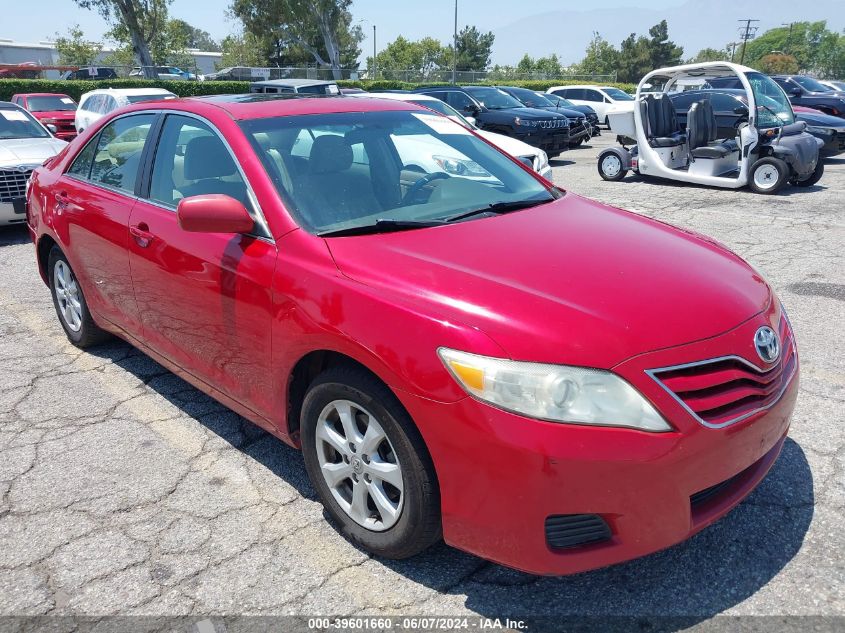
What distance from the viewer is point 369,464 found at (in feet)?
8.24

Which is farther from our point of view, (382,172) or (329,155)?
(382,172)

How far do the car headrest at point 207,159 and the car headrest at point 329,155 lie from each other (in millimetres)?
353

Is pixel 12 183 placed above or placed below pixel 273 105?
below

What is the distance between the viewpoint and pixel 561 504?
81.2 inches

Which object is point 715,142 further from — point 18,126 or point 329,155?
point 18,126

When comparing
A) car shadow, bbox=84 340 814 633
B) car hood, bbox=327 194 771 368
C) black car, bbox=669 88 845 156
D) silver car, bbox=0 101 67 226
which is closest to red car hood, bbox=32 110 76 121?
silver car, bbox=0 101 67 226

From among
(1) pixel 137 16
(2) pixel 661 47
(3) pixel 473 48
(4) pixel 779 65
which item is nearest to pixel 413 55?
(3) pixel 473 48

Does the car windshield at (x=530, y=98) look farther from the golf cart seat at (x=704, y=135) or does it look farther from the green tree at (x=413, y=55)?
the green tree at (x=413, y=55)

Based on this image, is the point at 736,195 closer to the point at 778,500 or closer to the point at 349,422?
the point at 778,500

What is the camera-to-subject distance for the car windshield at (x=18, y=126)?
9326 millimetres

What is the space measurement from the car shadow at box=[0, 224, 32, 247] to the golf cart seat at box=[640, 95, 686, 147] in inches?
358

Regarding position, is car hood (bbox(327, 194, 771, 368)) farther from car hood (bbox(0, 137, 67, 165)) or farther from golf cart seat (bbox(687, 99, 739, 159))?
golf cart seat (bbox(687, 99, 739, 159))

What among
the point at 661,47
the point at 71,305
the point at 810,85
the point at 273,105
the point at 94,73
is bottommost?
the point at 71,305

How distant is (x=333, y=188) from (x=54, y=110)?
55.7 ft
